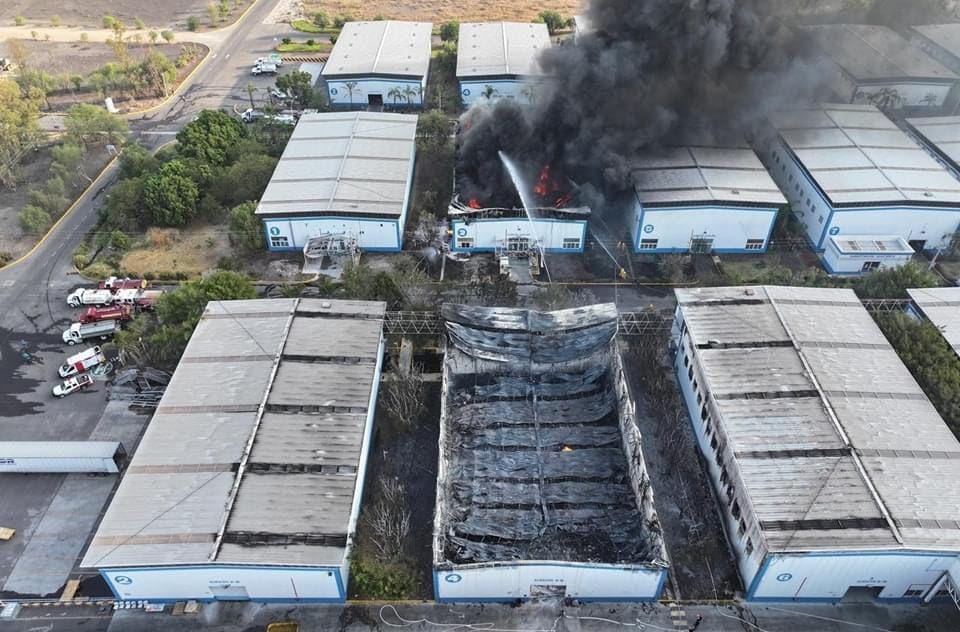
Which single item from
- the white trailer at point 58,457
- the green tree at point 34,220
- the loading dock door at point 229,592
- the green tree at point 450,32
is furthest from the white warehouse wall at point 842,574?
the green tree at point 450,32

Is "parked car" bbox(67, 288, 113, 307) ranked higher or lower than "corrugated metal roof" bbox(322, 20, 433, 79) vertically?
lower

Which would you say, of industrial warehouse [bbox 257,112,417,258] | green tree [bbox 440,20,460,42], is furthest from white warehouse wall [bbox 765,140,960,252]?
green tree [bbox 440,20,460,42]

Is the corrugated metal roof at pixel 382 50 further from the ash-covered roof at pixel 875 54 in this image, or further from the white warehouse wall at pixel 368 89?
the ash-covered roof at pixel 875 54

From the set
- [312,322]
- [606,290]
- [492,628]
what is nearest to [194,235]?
[312,322]

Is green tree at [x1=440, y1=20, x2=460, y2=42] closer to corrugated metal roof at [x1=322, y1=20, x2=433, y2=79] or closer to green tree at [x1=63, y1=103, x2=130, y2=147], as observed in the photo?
corrugated metal roof at [x1=322, y1=20, x2=433, y2=79]

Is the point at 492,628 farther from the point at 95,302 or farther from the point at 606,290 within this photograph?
the point at 95,302

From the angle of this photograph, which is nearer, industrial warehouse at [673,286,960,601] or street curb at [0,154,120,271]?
industrial warehouse at [673,286,960,601]
